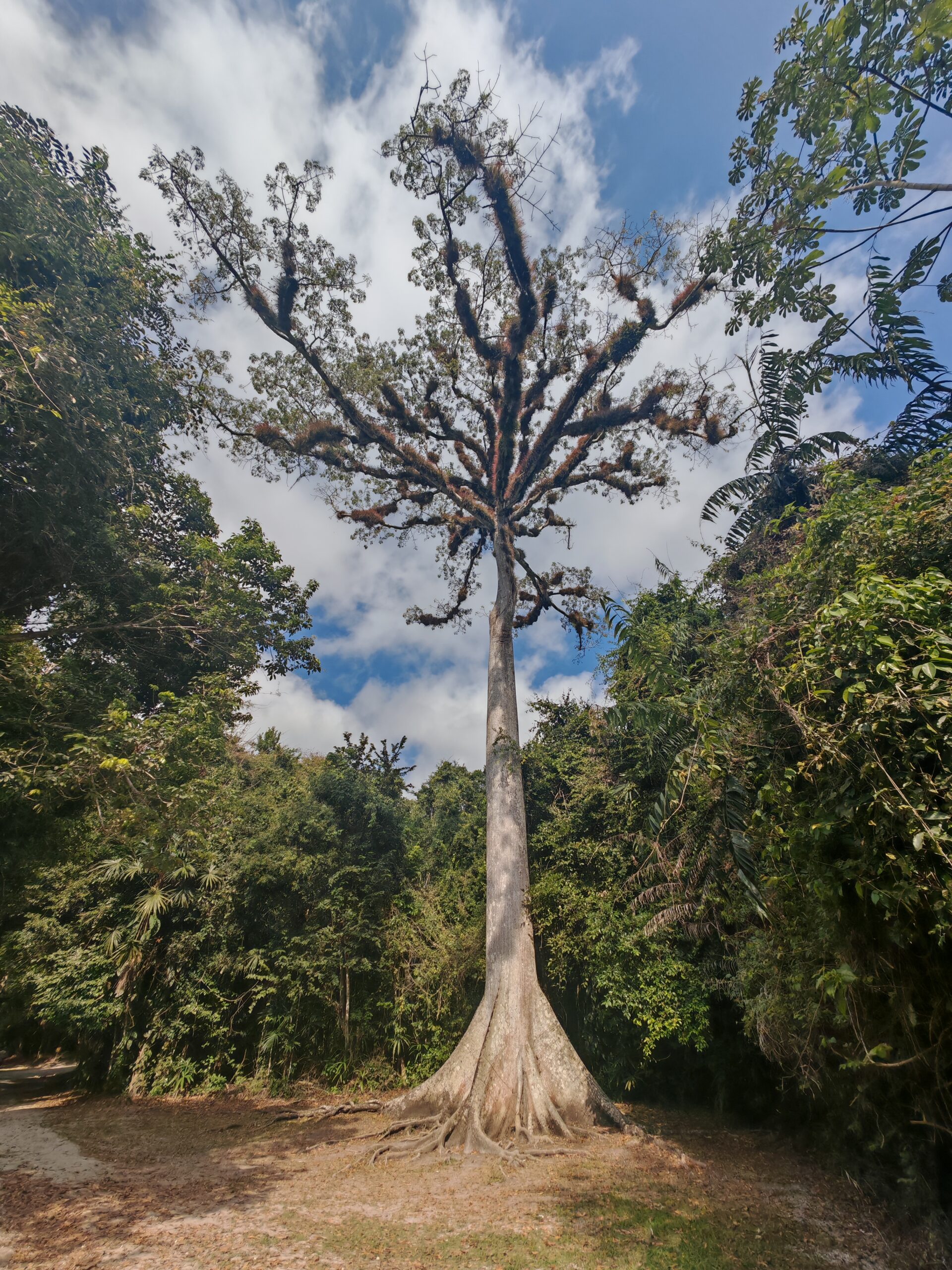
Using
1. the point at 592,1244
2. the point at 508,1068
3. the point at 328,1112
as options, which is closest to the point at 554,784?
the point at 508,1068

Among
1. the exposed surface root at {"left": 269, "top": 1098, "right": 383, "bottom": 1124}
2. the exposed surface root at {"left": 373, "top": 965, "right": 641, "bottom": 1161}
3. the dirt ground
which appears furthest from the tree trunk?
the exposed surface root at {"left": 269, "top": 1098, "right": 383, "bottom": 1124}

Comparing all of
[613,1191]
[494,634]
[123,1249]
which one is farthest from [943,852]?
[494,634]

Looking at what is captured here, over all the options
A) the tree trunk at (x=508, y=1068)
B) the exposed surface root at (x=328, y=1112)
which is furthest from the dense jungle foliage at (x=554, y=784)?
the exposed surface root at (x=328, y=1112)

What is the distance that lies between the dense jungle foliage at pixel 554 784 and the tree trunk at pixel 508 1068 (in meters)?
0.70

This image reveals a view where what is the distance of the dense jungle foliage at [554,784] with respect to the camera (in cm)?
356

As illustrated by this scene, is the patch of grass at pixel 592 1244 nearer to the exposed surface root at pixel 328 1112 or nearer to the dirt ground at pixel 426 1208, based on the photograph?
the dirt ground at pixel 426 1208

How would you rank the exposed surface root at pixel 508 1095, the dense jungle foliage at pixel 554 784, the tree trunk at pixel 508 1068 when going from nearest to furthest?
the dense jungle foliage at pixel 554 784 < the exposed surface root at pixel 508 1095 < the tree trunk at pixel 508 1068

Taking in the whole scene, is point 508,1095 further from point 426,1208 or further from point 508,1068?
point 426,1208

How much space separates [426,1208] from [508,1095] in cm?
241

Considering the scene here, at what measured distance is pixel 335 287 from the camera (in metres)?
12.1

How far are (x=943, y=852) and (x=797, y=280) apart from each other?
4889mm

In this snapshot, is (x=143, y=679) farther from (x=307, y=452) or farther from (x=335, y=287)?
(x=335, y=287)

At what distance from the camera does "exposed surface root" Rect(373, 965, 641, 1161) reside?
6992 mm

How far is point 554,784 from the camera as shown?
38.9 feet
